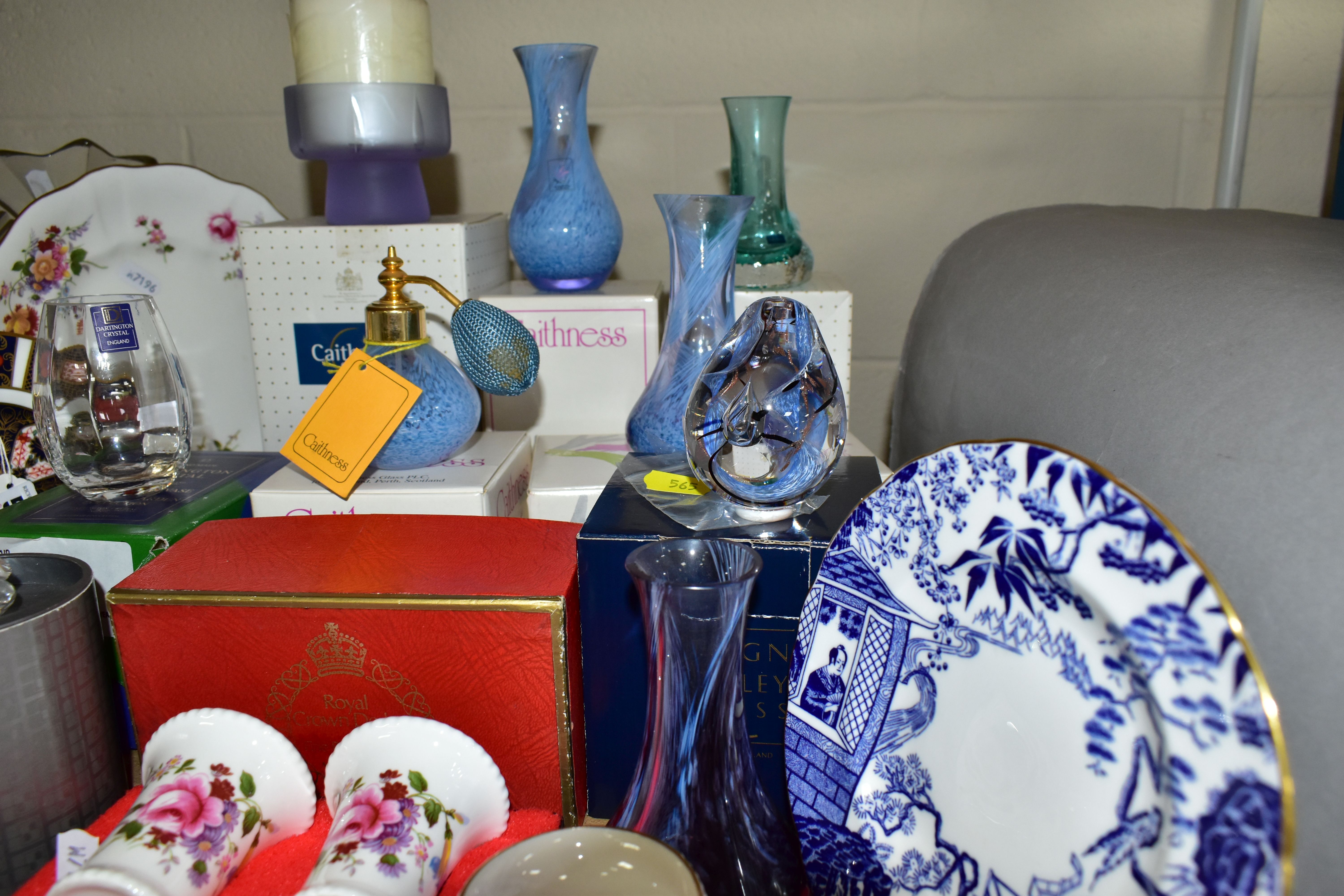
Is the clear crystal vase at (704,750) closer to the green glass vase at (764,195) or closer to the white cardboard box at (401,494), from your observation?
the white cardboard box at (401,494)

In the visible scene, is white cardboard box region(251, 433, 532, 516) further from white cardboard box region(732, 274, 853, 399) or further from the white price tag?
white cardboard box region(732, 274, 853, 399)

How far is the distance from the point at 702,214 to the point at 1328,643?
487 mm

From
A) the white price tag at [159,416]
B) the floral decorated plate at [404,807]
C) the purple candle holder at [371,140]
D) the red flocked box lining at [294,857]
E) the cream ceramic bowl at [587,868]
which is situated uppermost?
the purple candle holder at [371,140]

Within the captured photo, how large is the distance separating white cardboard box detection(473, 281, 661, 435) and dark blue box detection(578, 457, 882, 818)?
33 cm

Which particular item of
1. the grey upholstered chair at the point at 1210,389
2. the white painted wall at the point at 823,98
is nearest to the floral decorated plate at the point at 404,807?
the grey upholstered chair at the point at 1210,389

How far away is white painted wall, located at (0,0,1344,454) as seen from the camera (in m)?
1.07

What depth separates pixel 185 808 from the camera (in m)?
0.48

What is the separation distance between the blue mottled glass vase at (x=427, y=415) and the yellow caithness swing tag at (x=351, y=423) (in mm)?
12

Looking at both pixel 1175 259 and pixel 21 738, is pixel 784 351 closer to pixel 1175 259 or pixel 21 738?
pixel 1175 259

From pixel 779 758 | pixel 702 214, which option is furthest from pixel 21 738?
pixel 702 214

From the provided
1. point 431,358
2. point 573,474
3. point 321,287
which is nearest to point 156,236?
point 321,287

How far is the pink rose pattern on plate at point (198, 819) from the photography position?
46cm

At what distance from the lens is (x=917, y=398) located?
859 mm

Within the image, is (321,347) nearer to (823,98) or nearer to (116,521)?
(116,521)
